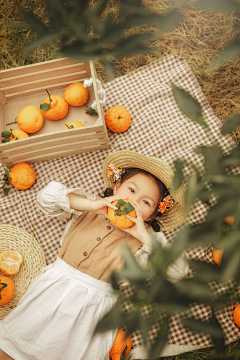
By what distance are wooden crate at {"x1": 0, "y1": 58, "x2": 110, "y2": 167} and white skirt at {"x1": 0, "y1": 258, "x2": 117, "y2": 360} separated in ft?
2.42

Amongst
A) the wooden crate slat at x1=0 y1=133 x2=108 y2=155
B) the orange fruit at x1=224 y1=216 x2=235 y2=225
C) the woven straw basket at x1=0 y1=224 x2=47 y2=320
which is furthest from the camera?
the woven straw basket at x1=0 y1=224 x2=47 y2=320

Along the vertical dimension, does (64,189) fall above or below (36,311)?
above

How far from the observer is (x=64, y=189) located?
1.79m

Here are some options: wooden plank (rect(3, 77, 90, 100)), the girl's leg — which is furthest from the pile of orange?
wooden plank (rect(3, 77, 90, 100))

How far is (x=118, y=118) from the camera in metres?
1.97

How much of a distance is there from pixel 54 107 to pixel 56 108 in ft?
0.05

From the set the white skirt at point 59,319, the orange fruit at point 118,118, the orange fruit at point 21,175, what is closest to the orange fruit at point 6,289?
the white skirt at point 59,319

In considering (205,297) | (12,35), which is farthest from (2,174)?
(205,297)

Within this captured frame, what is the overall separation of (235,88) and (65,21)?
209cm

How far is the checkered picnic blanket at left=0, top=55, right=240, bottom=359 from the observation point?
2027 millimetres

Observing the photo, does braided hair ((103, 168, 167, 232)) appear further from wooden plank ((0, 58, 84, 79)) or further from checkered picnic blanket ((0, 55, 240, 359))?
wooden plank ((0, 58, 84, 79))

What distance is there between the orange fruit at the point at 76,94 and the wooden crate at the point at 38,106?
0.07m

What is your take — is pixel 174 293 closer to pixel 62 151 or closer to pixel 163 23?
pixel 163 23

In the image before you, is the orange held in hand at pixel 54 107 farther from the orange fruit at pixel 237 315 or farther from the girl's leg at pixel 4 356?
the orange fruit at pixel 237 315
